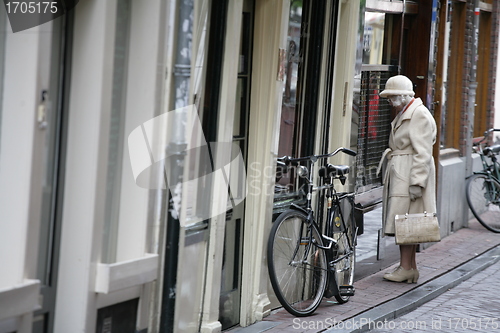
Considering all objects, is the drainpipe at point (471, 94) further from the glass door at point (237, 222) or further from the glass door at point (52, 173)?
the glass door at point (52, 173)

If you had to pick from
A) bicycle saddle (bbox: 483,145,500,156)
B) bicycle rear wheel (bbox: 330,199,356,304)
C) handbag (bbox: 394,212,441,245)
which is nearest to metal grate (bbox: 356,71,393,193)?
handbag (bbox: 394,212,441,245)

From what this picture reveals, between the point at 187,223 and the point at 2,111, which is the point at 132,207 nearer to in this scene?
the point at 187,223

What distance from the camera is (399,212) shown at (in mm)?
8320

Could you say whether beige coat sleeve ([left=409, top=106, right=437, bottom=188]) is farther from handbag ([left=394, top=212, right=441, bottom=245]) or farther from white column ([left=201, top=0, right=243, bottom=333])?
white column ([left=201, top=0, right=243, bottom=333])

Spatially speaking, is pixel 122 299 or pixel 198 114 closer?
pixel 122 299

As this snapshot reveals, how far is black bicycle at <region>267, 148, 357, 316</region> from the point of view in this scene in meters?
6.85

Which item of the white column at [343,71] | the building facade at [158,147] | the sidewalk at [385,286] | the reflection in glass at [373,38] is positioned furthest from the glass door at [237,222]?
the reflection in glass at [373,38]

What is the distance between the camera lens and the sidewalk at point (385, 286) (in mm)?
6709

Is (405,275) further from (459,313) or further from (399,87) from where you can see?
(399,87)

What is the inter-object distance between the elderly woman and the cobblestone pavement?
89 centimetres

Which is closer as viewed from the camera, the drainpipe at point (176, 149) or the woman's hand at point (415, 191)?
the drainpipe at point (176, 149)

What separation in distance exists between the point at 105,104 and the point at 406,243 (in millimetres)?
4092

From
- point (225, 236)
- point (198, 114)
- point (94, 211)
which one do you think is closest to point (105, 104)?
point (94, 211)

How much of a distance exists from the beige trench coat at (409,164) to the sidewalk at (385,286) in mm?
599
